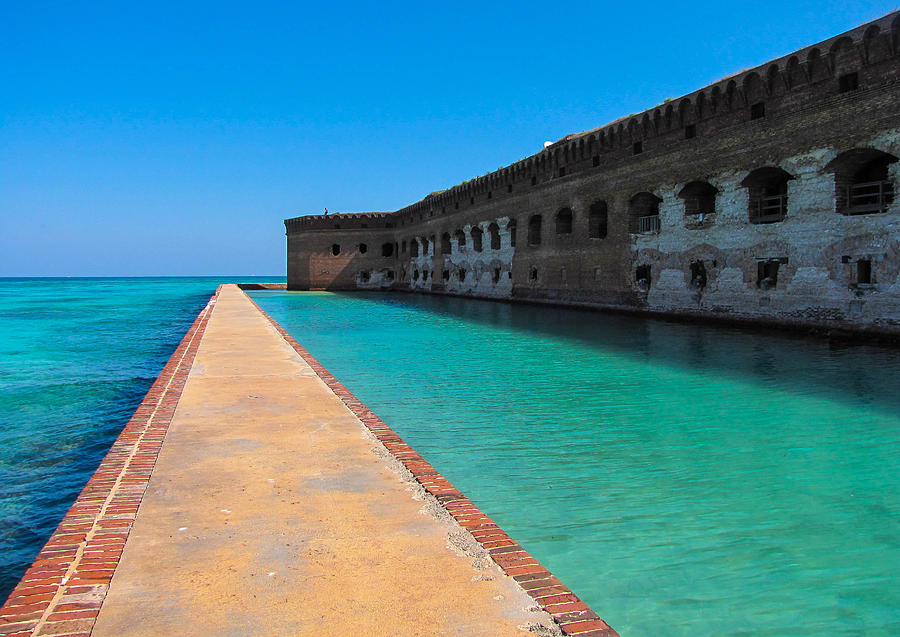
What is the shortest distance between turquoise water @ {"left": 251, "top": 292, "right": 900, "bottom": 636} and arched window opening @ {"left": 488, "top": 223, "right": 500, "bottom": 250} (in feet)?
58.4

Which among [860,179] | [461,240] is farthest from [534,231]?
[860,179]

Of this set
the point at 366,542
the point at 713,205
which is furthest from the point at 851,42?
the point at 366,542

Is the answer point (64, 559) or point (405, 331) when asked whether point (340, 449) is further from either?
point (405, 331)

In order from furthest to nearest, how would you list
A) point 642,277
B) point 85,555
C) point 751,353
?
point 642,277, point 751,353, point 85,555

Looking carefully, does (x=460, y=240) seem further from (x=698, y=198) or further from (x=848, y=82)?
(x=848, y=82)

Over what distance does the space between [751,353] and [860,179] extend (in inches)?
214

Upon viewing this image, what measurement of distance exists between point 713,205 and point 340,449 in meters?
14.9

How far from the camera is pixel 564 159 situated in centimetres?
2217

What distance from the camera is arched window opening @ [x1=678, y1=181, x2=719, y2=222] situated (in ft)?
54.0

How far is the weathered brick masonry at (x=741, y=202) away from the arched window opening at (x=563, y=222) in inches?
2.0

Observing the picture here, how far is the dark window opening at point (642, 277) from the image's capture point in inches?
716

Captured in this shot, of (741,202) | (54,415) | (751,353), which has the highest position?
(741,202)

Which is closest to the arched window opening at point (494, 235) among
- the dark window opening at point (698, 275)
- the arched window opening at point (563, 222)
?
the arched window opening at point (563, 222)

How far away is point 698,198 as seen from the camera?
1656 cm
